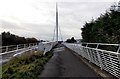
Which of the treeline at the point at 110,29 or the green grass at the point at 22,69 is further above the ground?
the treeline at the point at 110,29

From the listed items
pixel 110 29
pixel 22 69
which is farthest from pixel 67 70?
pixel 110 29

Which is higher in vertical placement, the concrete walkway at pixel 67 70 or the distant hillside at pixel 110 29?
the distant hillside at pixel 110 29

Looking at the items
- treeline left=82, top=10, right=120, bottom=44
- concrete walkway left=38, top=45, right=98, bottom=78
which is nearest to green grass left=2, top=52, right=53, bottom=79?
concrete walkway left=38, top=45, right=98, bottom=78

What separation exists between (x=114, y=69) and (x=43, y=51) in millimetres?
13178

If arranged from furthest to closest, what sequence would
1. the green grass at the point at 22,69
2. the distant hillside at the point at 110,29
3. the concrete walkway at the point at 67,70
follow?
the distant hillside at the point at 110,29, the concrete walkway at the point at 67,70, the green grass at the point at 22,69

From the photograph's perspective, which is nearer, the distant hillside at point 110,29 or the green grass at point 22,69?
the green grass at point 22,69

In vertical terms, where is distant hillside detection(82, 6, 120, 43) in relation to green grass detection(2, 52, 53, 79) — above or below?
above

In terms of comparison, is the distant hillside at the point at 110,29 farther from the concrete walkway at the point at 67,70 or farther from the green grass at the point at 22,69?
the green grass at the point at 22,69

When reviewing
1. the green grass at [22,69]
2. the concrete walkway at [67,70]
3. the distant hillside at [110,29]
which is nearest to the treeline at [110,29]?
the distant hillside at [110,29]

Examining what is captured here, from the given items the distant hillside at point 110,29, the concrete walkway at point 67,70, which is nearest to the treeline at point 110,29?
the distant hillside at point 110,29

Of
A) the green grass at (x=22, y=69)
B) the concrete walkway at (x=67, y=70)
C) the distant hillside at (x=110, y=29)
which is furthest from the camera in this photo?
the distant hillside at (x=110, y=29)

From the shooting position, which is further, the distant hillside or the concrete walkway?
the distant hillside

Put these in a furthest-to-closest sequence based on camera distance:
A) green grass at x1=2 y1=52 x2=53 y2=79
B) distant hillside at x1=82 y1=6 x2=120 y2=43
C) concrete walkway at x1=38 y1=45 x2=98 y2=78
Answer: distant hillside at x1=82 y1=6 x2=120 y2=43
concrete walkway at x1=38 y1=45 x2=98 y2=78
green grass at x1=2 y1=52 x2=53 y2=79

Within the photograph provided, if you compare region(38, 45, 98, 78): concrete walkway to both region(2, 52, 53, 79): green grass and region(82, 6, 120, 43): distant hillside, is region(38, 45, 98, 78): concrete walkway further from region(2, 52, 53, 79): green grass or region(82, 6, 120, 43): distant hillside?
region(82, 6, 120, 43): distant hillside
